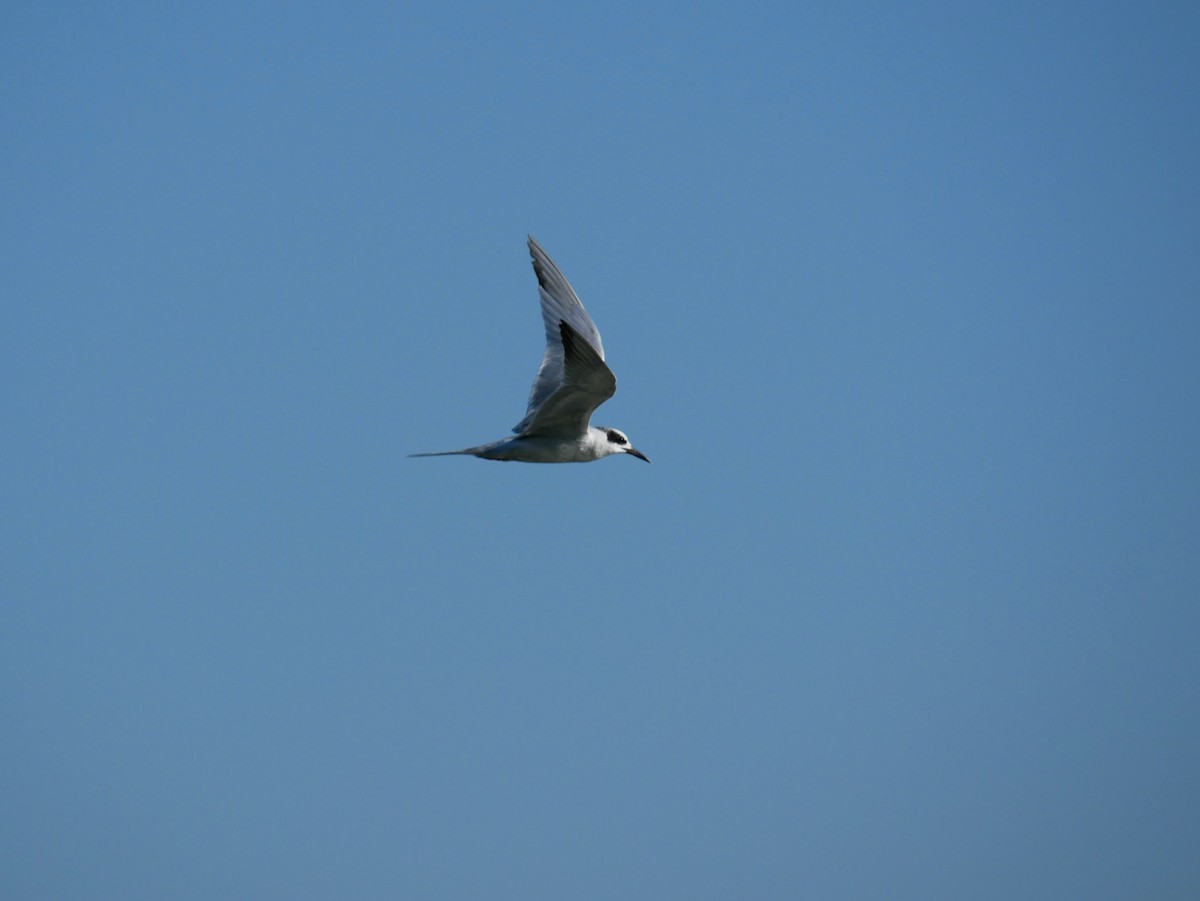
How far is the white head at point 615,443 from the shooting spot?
23.1 meters

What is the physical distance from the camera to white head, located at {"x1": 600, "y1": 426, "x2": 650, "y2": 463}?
23.1m

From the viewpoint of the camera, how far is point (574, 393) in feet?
68.3

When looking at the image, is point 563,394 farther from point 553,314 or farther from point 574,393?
point 553,314

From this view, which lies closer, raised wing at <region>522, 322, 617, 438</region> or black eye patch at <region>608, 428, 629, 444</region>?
raised wing at <region>522, 322, 617, 438</region>

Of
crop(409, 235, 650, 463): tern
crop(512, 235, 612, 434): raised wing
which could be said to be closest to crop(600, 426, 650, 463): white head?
crop(409, 235, 650, 463): tern

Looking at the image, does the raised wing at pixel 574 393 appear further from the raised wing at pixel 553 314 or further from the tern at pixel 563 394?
the raised wing at pixel 553 314

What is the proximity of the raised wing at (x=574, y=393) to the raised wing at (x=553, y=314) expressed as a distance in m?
0.67

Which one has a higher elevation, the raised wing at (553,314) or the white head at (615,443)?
the raised wing at (553,314)

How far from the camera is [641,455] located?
79.3ft

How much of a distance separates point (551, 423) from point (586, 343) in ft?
7.94

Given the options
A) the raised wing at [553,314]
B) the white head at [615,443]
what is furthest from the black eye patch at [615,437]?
the raised wing at [553,314]

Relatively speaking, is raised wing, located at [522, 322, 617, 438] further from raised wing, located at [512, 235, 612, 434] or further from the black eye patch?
the black eye patch

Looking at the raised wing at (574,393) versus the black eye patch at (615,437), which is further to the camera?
the black eye patch at (615,437)

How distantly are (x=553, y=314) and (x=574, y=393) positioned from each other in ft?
7.39
